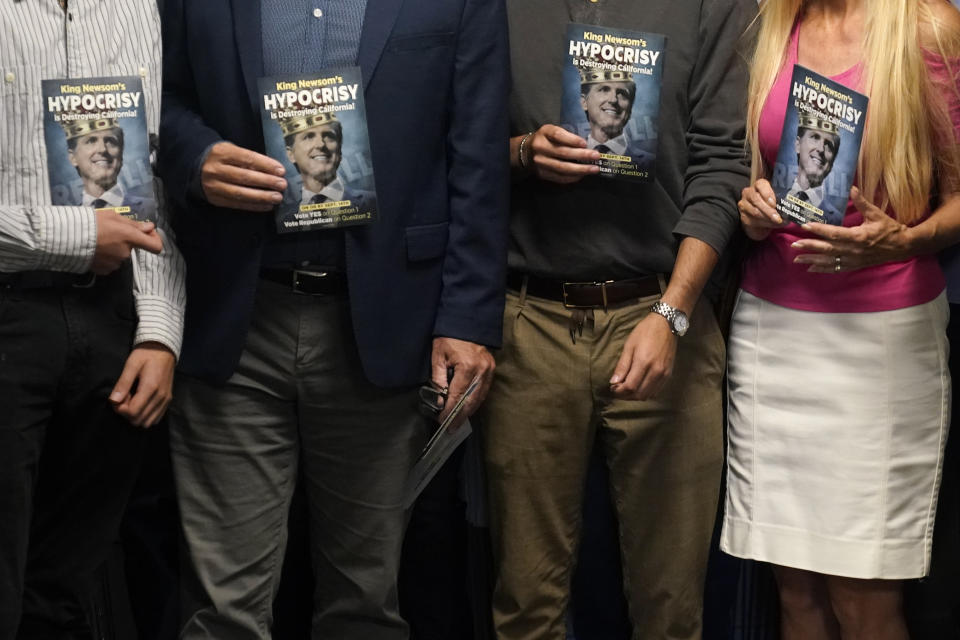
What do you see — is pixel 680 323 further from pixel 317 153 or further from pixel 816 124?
pixel 317 153

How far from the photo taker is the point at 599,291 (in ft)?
8.46

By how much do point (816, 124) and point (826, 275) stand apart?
335 millimetres

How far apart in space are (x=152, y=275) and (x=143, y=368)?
7.0 inches

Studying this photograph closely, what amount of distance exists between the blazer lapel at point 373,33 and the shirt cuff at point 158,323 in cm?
55

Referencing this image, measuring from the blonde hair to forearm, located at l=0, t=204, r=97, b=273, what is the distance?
1373mm

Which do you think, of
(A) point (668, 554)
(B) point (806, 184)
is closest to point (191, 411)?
(A) point (668, 554)

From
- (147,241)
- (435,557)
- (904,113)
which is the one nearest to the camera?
(147,241)

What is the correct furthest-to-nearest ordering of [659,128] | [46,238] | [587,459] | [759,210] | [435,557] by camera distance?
[435,557] → [587,459] → [659,128] → [759,210] → [46,238]

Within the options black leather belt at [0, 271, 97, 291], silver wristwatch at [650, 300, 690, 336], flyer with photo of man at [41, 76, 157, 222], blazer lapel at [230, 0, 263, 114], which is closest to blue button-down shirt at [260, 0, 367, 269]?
blazer lapel at [230, 0, 263, 114]

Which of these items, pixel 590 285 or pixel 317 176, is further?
pixel 590 285

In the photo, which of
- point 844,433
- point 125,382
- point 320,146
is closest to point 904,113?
point 844,433

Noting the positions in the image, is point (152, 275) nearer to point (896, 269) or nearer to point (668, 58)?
point (668, 58)

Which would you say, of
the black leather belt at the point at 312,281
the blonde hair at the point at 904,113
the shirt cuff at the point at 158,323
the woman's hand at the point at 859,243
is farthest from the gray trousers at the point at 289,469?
the blonde hair at the point at 904,113

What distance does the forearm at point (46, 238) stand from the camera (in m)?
2.10
